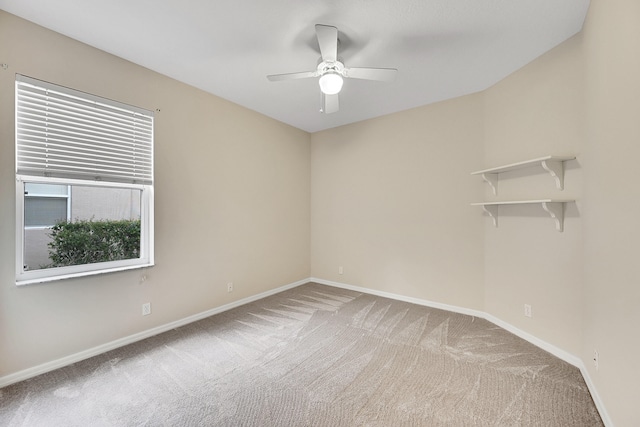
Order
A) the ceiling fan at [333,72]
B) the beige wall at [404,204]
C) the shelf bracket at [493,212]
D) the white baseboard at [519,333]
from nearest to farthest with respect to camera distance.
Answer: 1. the white baseboard at [519,333]
2. the ceiling fan at [333,72]
3. the shelf bracket at [493,212]
4. the beige wall at [404,204]

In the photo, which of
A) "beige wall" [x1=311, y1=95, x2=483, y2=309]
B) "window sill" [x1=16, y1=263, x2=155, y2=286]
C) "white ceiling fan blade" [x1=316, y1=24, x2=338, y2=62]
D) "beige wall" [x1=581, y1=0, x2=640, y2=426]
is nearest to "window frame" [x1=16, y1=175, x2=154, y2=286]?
"window sill" [x1=16, y1=263, x2=155, y2=286]

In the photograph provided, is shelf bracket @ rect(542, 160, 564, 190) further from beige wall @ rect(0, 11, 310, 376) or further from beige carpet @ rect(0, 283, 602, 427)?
beige wall @ rect(0, 11, 310, 376)

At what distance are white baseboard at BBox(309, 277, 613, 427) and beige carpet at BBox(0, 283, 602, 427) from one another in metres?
0.06

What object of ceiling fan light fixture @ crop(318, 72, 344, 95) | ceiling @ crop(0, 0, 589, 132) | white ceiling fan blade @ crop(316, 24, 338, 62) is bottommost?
ceiling fan light fixture @ crop(318, 72, 344, 95)

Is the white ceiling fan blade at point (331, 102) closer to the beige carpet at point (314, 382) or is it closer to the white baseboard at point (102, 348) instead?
the beige carpet at point (314, 382)

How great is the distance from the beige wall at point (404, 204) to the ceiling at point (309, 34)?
2.20 ft

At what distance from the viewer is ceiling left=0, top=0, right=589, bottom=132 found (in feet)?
6.09

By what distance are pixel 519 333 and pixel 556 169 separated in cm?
166

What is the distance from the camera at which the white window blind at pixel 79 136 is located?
2020 millimetres

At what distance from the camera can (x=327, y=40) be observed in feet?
6.31

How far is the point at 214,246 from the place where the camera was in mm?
3285

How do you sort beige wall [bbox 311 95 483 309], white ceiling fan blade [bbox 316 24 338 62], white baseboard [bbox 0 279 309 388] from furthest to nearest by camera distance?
beige wall [bbox 311 95 483 309], white baseboard [bbox 0 279 309 388], white ceiling fan blade [bbox 316 24 338 62]

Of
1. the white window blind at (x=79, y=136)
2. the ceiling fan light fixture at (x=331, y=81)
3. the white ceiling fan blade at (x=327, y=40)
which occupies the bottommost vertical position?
the white window blind at (x=79, y=136)

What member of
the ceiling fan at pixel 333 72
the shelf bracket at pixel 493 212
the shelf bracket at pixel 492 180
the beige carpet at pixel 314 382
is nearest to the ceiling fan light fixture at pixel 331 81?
the ceiling fan at pixel 333 72
